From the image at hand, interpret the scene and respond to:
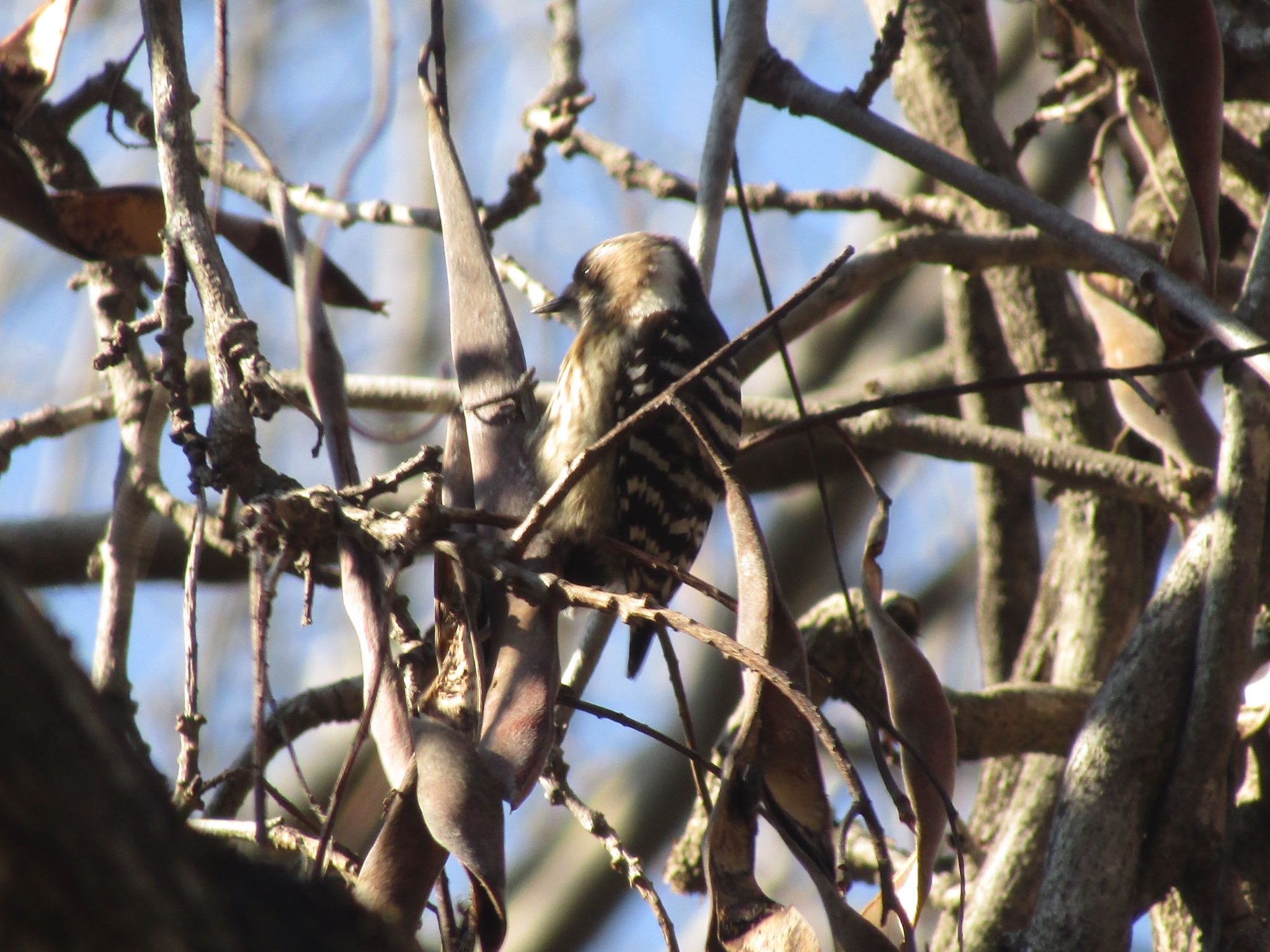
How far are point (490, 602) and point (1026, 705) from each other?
1850 millimetres

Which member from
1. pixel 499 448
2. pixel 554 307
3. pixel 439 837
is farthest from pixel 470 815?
pixel 554 307

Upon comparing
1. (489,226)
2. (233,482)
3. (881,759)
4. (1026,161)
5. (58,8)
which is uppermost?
(1026,161)

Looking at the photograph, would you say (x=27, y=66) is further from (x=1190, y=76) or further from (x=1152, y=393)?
(x=1152, y=393)

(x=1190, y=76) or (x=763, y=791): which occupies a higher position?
(x=1190, y=76)

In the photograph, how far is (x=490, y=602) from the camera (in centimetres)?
156

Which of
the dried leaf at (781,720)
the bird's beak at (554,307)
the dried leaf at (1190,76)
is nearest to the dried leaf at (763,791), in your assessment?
the dried leaf at (781,720)

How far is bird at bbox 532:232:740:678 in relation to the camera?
291cm

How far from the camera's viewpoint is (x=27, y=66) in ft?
6.84

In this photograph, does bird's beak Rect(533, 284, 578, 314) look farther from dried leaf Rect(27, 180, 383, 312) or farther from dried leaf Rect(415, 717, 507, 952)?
dried leaf Rect(415, 717, 507, 952)

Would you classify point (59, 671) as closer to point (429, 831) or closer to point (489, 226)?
point (429, 831)

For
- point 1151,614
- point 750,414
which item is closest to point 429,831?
point 1151,614

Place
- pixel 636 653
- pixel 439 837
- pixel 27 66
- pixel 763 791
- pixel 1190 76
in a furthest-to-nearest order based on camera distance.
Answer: pixel 636 653 → pixel 27 66 → pixel 1190 76 → pixel 763 791 → pixel 439 837

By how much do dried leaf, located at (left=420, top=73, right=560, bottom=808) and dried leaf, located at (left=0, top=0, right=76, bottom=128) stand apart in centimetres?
64

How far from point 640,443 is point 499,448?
1236 millimetres
